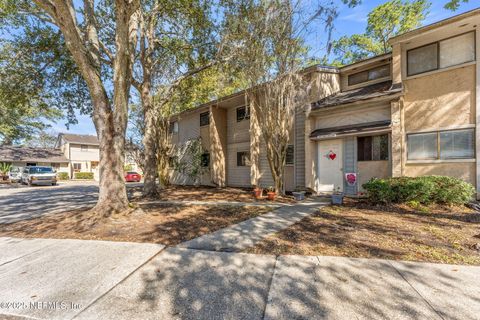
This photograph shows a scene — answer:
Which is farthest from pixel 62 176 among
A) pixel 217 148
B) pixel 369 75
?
pixel 369 75

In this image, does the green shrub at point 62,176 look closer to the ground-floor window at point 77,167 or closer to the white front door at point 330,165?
the ground-floor window at point 77,167

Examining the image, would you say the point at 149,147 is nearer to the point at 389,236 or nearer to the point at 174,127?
the point at 174,127

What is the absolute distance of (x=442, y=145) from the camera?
7.90 m

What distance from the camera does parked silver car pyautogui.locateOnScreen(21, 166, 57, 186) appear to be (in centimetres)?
2069

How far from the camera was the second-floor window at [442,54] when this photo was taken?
7.60 meters

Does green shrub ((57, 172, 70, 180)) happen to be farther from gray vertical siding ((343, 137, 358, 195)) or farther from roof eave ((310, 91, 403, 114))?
gray vertical siding ((343, 137, 358, 195))

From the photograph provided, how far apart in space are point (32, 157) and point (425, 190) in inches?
1642

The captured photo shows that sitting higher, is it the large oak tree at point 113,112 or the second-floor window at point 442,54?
the second-floor window at point 442,54

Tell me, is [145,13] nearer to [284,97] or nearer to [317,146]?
[284,97]

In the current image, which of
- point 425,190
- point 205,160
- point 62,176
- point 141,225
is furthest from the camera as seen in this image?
point 62,176

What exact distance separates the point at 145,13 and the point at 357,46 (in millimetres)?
19327

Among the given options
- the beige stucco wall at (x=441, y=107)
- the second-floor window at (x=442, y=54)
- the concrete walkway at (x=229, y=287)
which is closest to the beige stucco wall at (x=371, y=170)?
the beige stucco wall at (x=441, y=107)

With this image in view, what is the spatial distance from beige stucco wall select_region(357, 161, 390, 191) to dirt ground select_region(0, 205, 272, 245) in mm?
4569

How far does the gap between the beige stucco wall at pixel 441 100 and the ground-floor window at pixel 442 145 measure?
0.28 meters
